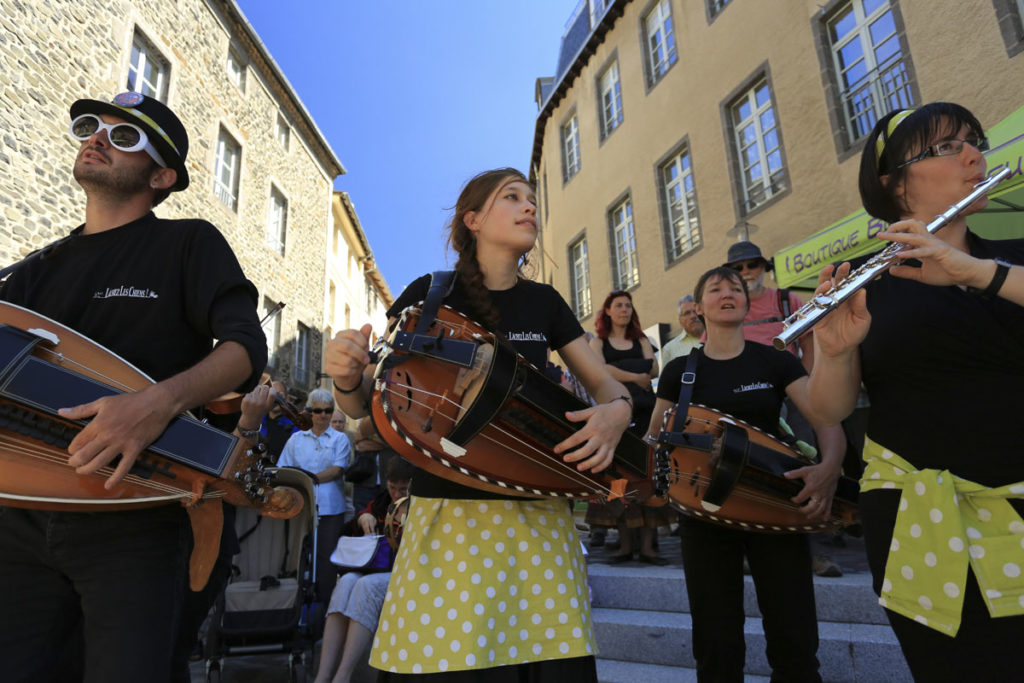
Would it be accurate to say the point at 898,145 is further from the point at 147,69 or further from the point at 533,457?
the point at 147,69

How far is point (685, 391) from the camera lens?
2799 mm

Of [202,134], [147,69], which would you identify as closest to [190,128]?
[202,134]

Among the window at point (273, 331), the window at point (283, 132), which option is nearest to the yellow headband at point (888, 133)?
the window at point (273, 331)

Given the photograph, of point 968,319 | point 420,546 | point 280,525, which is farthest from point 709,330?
point 280,525

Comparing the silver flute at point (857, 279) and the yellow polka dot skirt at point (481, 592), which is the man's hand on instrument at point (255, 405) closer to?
the yellow polka dot skirt at point (481, 592)

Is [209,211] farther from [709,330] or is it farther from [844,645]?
[844,645]

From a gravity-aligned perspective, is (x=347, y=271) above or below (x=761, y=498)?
above

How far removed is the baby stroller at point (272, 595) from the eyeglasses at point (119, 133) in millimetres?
2546

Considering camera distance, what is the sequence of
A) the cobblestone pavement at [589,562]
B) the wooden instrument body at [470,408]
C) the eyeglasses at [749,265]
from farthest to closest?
the eyeglasses at [749,265] < the cobblestone pavement at [589,562] < the wooden instrument body at [470,408]

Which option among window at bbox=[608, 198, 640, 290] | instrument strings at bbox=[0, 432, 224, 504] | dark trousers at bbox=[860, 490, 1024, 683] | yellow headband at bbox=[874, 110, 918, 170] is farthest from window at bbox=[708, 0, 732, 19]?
instrument strings at bbox=[0, 432, 224, 504]

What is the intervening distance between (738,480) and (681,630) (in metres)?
1.94

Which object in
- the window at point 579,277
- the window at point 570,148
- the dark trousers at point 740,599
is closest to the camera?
the dark trousers at point 740,599

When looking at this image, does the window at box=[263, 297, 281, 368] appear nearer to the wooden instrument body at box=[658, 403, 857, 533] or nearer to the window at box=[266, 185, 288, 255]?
the window at box=[266, 185, 288, 255]

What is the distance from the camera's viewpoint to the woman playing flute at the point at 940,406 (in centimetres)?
150
